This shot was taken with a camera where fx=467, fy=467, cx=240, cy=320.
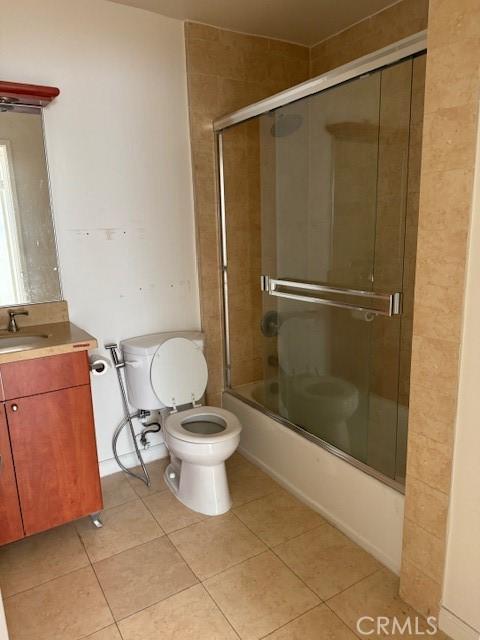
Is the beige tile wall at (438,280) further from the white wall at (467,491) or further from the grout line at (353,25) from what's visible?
the grout line at (353,25)

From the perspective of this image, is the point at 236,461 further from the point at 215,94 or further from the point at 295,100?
the point at 215,94

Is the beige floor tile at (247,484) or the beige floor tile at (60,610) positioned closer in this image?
the beige floor tile at (60,610)

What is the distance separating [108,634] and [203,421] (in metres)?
1.03

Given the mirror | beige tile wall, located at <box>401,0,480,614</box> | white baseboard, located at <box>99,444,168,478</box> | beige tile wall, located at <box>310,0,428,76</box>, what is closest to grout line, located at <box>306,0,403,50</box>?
beige tile wall, located at <box>310,0,428,76</box>

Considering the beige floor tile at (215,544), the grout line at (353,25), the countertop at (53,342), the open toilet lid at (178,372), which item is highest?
the grout line at (353,25)

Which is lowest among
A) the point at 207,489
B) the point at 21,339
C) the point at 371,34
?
the point at 207,489

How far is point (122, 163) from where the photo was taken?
94.1 inches

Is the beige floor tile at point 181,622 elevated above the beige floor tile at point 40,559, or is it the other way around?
the beige floor tile at point 181,622

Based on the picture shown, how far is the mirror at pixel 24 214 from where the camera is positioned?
2.14 m

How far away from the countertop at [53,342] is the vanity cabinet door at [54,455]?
170mm

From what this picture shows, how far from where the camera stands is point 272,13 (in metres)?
2.37

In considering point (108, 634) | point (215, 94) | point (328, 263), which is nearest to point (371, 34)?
point (215, 94)

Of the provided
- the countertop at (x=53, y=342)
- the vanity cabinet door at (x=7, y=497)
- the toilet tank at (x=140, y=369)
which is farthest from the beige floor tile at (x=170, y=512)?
the countertop at (x=53, y=342)

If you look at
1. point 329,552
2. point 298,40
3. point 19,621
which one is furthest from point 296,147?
point 19,621
